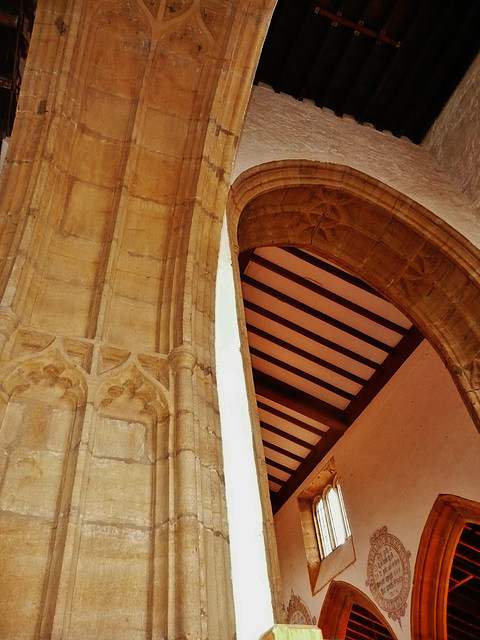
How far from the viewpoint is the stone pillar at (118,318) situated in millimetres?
1798

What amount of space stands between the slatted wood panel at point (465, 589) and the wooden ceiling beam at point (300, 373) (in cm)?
251

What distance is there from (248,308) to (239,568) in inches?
257

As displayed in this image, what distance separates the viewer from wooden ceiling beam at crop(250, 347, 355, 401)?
9.12 metres

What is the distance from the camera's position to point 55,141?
2.96 metres

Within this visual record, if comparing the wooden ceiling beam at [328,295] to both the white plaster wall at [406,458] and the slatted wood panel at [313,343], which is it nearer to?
the slatted wood panel at [313,343]

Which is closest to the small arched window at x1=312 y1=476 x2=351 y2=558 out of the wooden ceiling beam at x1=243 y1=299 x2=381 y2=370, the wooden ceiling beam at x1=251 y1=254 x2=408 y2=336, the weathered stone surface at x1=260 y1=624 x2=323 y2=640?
the wooden ceiling beam at x1=243 y1=299 x2=381 y2=370

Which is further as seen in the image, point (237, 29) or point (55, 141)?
point (237, 29)

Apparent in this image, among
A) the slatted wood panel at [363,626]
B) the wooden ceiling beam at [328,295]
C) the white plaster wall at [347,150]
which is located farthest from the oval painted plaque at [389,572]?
the white plaster wall at [347,150]

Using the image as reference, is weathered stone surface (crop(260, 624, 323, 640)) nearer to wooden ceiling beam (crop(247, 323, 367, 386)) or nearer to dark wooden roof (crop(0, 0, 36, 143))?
dark wooden roof (crop(0, 0, 36, 143))

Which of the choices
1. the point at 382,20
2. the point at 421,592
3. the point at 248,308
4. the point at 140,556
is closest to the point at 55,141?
the point at 140,556

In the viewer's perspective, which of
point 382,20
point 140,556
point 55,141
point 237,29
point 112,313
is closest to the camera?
point 140,556

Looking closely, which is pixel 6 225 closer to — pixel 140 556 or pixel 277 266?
pixel 140 556

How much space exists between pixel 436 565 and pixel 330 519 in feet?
9.19

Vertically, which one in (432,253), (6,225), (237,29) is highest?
(432,253)
